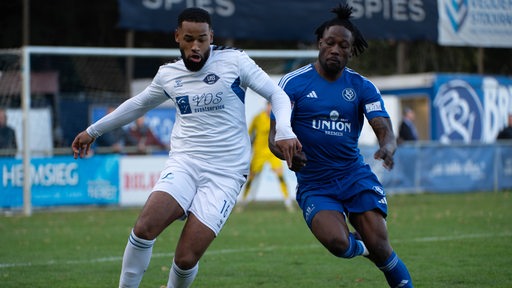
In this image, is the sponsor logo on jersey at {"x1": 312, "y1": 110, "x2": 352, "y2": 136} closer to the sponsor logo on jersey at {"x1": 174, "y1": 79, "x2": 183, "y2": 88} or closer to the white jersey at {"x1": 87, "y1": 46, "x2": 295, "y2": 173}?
the white jersey at {"x1": 87, "y1": 46, "x2": 295, "y2": 173}

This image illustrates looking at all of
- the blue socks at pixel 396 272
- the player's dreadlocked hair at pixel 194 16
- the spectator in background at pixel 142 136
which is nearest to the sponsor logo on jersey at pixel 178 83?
the player's dreadlocked hair at pixel 194 16

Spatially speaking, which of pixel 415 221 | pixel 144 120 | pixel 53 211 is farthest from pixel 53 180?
pixel 415 221

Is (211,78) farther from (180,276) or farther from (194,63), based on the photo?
(180,276)

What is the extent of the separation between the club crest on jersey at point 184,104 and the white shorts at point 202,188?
0.37m

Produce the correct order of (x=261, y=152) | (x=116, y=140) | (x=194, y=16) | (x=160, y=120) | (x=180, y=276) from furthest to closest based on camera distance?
(x=160, y=120)
(x=116, y=140)
(x=261, y=152)
(x=194, y=16)
(x=180, y=276)

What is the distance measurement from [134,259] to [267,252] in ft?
16.7

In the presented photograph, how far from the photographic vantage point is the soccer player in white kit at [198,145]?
724cm

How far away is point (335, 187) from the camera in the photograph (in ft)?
25.4

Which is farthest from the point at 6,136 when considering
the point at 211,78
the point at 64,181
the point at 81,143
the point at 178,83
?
the point at 211,78

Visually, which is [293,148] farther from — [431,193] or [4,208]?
[431,193]

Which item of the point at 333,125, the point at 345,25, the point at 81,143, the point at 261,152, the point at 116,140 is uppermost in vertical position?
the point at 345,25

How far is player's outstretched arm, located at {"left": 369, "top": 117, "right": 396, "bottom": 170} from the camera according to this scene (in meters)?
7.30

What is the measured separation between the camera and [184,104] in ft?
24.9

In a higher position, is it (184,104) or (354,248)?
(184,104)
